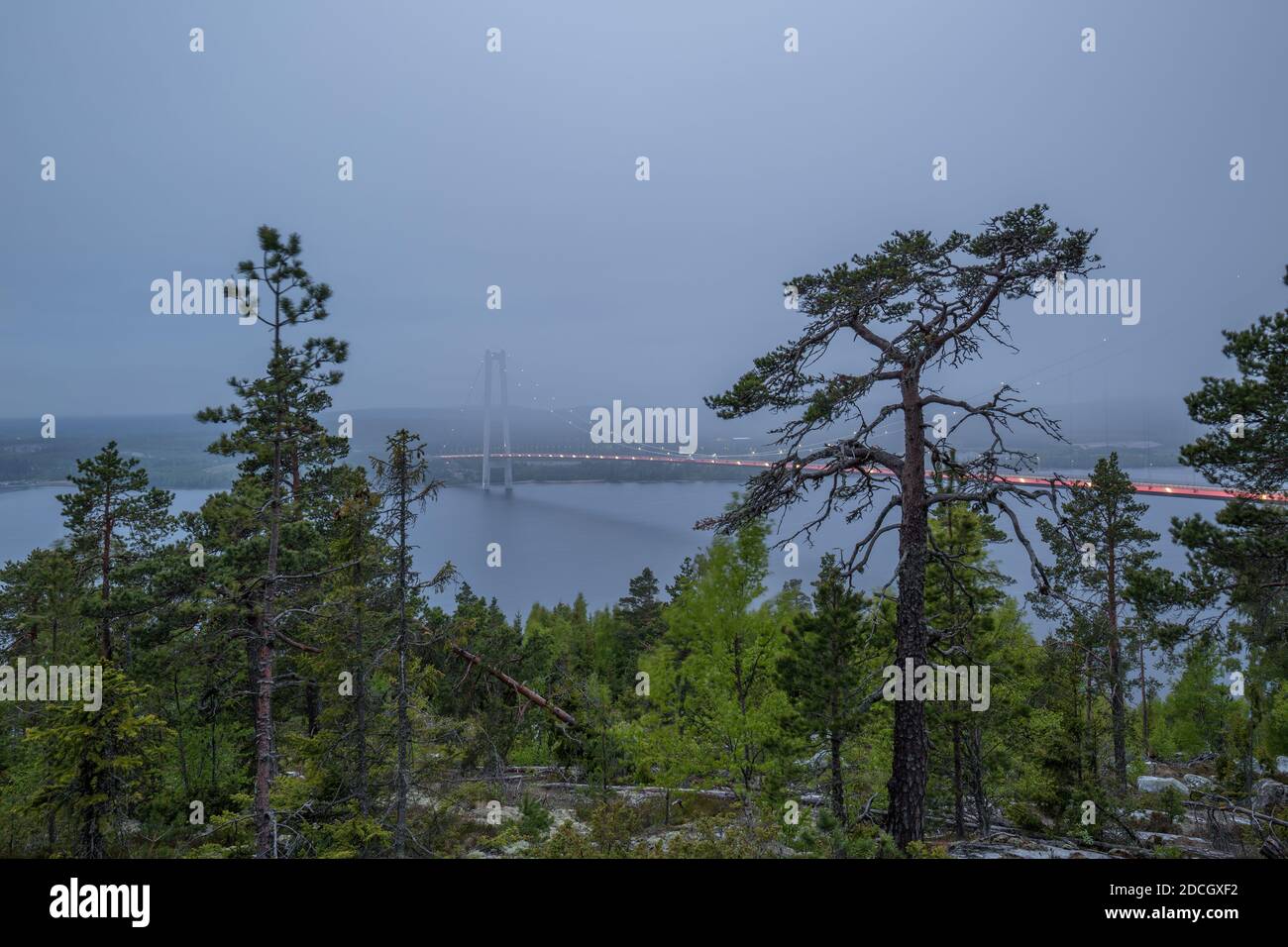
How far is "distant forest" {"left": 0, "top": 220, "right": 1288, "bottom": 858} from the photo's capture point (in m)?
8.13

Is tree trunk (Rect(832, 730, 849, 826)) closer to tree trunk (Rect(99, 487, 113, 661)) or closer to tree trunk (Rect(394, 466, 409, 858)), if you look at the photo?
tree trunk (Rect(394, 466, 409, 858))

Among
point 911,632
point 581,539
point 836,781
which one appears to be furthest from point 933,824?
point 581,539

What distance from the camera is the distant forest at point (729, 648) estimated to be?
26.7 feet

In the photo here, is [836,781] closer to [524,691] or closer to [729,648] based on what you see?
[729,648]

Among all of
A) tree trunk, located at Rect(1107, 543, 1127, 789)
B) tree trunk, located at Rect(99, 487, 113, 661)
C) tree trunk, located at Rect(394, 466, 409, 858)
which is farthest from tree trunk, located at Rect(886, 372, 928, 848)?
tree trunk, located at Rect(99, 487, 113, 661)

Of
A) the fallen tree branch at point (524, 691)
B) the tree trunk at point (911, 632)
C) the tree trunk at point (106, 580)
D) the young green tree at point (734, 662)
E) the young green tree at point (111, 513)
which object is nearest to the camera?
the tree trunk at point (911, 632)

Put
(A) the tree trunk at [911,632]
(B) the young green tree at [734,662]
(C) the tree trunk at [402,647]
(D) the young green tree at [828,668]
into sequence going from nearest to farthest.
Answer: (A) the tree trunk at [911,632]
(C) the tree trunk at [402,647]
(B) the young green tree at [734,662]
(D) the young green tree at [828,668]

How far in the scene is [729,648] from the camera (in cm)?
1216

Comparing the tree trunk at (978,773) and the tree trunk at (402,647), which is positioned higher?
the tree trunk at (402,647)

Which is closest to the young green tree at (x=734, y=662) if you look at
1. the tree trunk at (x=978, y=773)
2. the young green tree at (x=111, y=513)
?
the tree trunk at (x=978, y=773)

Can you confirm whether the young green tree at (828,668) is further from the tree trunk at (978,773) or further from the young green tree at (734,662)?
the tree trunk at (978,773)

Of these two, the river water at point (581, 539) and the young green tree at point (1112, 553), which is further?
the river water at point (581, 539)

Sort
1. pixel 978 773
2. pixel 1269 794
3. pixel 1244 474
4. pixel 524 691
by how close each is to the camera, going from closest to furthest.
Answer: pixel 1244 474 → pixel 978 773 → pixel 1269 794 → pixel 524 691
